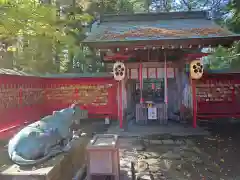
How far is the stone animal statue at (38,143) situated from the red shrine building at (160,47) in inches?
170

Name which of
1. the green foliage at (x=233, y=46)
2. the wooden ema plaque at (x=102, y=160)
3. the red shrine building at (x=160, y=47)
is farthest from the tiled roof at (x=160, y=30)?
the wooden ema plaque at (x=102, y=160)

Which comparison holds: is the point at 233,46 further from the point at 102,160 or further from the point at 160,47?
the point at 102,160

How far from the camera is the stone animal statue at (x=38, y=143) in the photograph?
4.01 meters

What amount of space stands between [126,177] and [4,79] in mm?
6002

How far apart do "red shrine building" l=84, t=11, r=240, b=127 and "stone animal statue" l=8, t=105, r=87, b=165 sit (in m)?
4.33

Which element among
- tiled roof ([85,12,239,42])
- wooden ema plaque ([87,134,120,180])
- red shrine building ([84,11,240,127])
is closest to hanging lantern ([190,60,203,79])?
red shrine building ([84,11,240,127])

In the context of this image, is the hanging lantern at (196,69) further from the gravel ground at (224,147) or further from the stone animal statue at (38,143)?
the stone animal statue at (38,143)

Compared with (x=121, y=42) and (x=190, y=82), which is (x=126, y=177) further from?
(x=190, y=82)

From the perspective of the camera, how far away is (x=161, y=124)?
1121 centimetres

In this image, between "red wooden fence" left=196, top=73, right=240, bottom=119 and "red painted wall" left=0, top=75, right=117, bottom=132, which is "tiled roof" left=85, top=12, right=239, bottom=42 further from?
"red painted wall" left=0, top=75, right=117, bottom=132

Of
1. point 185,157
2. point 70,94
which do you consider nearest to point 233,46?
point 185,157

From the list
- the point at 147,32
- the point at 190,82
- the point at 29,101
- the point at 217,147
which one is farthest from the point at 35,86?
the point at 217,147

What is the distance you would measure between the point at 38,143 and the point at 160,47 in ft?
20.0

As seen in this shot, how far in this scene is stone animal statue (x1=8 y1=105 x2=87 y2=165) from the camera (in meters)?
4.01
